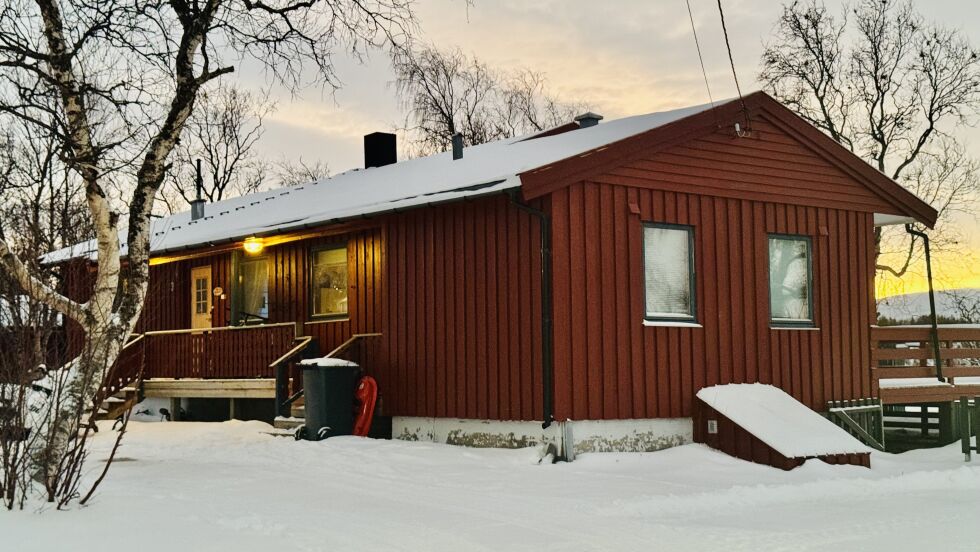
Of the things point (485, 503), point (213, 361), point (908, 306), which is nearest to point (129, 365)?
Answer: point (213, 361)

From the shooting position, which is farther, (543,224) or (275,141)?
(275,141)

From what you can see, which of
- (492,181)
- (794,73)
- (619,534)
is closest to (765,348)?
(492,181)

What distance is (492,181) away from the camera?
38.4 ft

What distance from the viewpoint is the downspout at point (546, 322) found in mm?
11523

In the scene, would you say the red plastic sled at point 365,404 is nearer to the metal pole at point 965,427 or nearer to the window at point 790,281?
the window at point 790,281

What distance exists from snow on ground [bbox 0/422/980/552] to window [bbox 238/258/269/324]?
437 cm

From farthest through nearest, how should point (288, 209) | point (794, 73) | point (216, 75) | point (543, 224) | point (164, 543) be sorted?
point (794, 73), point (288, 209), point (543, 224), point (216, 75), point (164, 543)

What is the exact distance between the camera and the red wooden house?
11.8m

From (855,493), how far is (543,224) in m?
4.56

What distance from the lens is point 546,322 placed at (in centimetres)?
1159

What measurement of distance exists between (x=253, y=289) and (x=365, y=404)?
5.16 meters

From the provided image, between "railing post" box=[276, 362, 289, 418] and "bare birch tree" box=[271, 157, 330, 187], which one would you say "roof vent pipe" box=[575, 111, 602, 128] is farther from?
"bare birch tree" box=[271, 157, 330, 187]

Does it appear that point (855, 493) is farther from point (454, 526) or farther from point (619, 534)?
point (454, 526)

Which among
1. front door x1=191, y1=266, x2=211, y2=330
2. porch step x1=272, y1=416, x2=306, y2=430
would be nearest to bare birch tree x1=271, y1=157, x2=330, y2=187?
front door x1=191, y1=266, x2=211, y2=330
